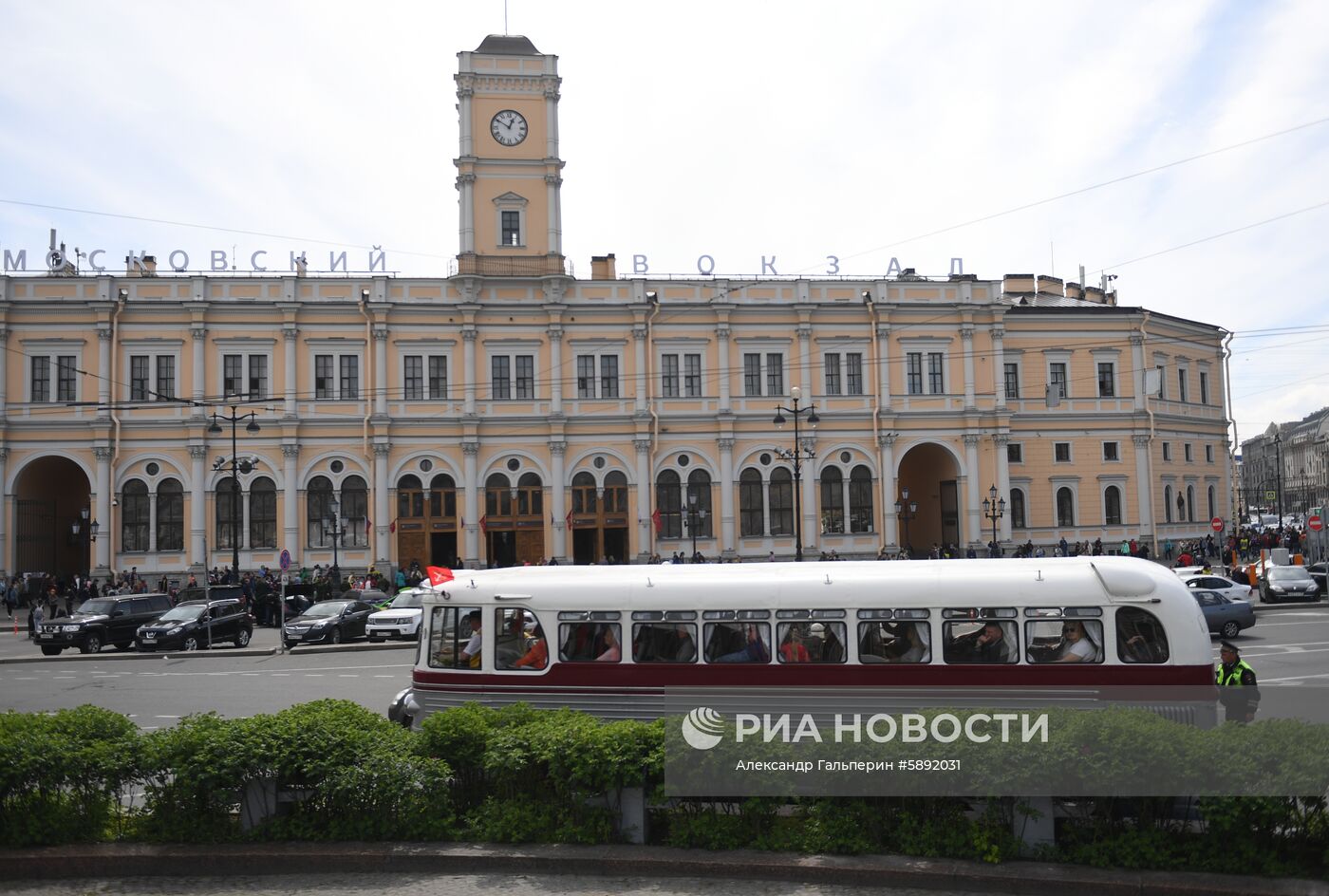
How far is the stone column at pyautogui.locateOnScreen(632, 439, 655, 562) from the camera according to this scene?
1817 inches

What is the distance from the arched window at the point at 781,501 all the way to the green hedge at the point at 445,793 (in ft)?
128

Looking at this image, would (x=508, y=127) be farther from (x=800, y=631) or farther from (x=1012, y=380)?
(x=800, y=631)

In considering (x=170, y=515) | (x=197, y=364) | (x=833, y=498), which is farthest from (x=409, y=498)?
(x=833, y=498)

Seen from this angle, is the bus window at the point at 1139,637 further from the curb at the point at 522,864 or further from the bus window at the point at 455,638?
the bus window at the point at 455,638

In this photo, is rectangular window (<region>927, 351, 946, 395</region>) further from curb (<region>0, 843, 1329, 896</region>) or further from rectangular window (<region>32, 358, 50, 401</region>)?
curb (<region>0, 843, 1329, 896</region>)

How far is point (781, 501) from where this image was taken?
48.1 meters

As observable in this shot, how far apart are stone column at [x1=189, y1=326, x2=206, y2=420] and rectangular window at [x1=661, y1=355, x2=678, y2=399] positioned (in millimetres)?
19227

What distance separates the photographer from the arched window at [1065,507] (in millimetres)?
51688

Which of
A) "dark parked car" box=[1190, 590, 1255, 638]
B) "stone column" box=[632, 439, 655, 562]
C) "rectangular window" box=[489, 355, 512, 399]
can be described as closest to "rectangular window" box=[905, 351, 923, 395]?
"stone column" box=[632, 439, 655, 562]

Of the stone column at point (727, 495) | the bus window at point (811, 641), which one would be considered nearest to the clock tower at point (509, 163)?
the stone column at point (727, 495)

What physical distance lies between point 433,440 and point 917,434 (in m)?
21.5

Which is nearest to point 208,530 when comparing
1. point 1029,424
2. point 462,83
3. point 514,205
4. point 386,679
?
point 514,205

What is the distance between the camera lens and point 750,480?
157 ft

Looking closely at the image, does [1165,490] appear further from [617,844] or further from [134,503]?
[617,844]
